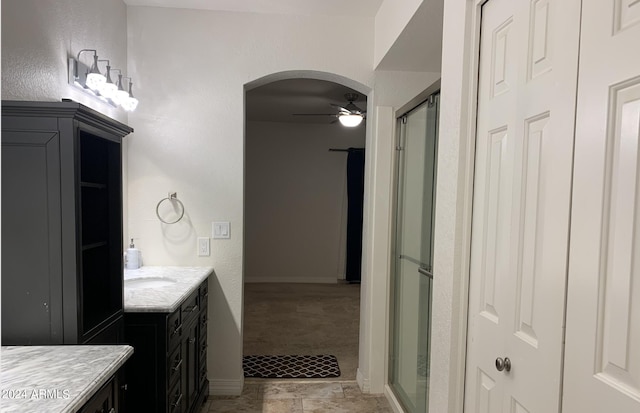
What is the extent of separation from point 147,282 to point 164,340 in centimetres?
68

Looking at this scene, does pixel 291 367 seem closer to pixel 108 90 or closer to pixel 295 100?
pixel 108 90

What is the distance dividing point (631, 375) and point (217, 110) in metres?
2.66

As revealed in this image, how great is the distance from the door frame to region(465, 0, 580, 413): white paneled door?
0.03 metres

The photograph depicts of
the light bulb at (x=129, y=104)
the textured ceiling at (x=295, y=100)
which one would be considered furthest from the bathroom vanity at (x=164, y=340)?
the textured ceiling at (x=295, y=100)

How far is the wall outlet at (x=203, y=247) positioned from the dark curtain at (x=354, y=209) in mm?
3828

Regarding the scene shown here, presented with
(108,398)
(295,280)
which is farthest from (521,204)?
(295,280)

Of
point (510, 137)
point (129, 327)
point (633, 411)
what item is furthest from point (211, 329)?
point (633, 411)

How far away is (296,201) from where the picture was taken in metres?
6.53

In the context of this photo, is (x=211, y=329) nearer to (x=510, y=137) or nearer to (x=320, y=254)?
(x=510, y=137)

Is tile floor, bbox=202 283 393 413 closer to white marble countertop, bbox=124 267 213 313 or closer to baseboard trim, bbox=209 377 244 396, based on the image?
baseboard trim, bbox=209 377 244 396

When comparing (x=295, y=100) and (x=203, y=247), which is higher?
(x=295, y=100)

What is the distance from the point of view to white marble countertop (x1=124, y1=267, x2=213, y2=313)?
6.50 feet

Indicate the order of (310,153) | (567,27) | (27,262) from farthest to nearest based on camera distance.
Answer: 1. (310,153)
2. (27,262)
3. (567,27)

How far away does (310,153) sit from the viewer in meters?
6.52
